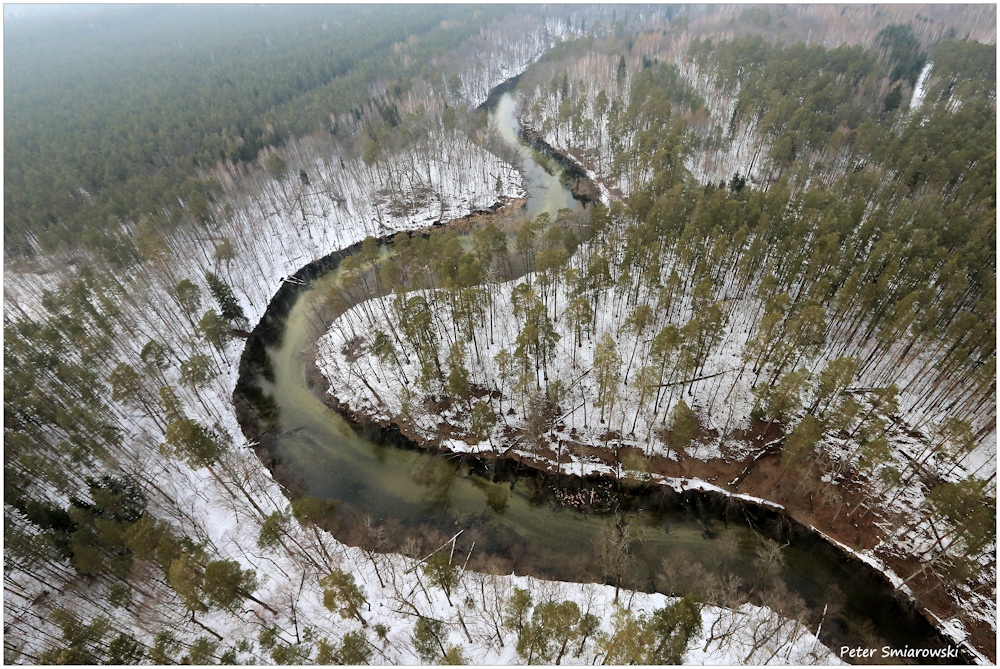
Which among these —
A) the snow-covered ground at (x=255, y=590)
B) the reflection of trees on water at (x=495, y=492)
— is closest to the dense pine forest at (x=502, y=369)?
the snow-covered ground at (x=255, y=590)

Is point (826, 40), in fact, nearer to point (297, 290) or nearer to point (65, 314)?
point (297, 290)

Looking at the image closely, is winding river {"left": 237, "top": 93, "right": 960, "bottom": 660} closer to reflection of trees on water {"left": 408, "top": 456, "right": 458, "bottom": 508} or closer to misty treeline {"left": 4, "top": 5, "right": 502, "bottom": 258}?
reflection of trees on water {"left": 408, "top": 456, "right": 458, "bottom": 508}

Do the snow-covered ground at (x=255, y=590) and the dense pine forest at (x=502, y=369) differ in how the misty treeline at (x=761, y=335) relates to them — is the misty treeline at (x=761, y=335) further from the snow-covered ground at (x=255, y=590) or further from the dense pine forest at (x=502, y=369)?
the snow-covered ground at (x=255, y=590)

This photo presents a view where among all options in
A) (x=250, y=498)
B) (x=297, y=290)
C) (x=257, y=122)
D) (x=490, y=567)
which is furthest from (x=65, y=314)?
(x=257, y=122)

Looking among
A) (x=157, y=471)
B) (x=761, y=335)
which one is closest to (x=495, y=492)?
(x=761, y=335)

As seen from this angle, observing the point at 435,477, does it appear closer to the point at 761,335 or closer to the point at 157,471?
the point at 157,471

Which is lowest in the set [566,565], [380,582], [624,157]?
[566,565]
